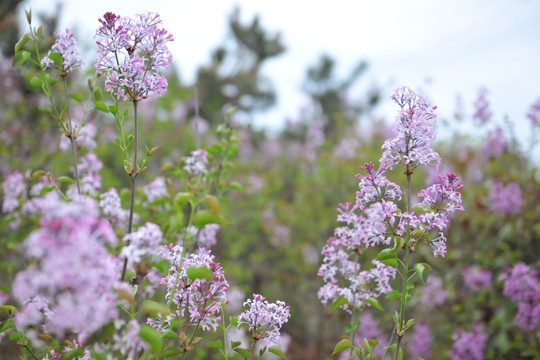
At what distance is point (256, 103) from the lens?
2011 cm

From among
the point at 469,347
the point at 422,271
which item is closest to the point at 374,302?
→ the point at 422,271

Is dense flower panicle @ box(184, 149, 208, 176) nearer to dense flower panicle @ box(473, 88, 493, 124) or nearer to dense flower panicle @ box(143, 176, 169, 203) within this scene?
dense flower panicle @ box(143, 176, 169, 203)

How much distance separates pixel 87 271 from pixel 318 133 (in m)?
7.02

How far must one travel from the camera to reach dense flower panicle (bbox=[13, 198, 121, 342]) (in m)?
0.82

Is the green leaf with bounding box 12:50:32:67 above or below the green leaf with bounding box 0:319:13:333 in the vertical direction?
above

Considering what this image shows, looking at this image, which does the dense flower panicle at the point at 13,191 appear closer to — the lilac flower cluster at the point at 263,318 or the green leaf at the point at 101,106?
the green leaf at the point at 101,106

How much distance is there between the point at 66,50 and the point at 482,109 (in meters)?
5.06

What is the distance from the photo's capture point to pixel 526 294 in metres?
3.25

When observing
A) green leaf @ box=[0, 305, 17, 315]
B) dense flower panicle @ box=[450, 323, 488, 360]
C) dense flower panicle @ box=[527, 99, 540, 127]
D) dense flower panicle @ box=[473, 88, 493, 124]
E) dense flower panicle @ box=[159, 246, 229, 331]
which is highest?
dense flower panicle @ box=[473, 88, 493, 124]

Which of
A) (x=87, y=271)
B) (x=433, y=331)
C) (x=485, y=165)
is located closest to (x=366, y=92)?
(x=485, y=165)

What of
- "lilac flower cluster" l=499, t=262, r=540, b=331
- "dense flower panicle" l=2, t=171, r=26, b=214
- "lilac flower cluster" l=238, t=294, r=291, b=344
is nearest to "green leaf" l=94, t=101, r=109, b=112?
"lilac flower cluster" l=238, t=294, r=291, b=344

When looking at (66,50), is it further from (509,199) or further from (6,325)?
(509,199)

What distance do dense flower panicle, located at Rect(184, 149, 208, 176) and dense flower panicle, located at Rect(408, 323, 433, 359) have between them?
3.61m

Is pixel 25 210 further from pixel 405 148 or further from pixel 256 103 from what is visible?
pixel 256 103
